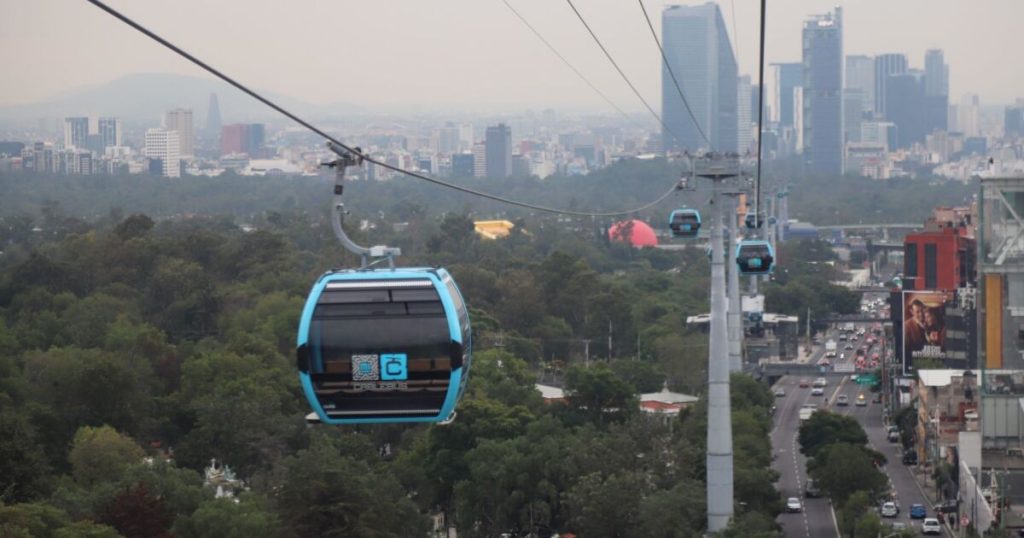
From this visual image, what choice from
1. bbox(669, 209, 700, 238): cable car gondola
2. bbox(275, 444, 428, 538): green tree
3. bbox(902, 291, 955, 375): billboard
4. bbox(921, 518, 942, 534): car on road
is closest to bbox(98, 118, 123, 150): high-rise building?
bbox(902, 291, 955, 375): billboard

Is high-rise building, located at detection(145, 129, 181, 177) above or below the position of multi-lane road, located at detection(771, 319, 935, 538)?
above

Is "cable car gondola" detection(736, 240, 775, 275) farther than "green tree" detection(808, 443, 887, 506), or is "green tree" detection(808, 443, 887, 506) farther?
Answer: "cable car gondola" detection(736, 240, 775, 275)

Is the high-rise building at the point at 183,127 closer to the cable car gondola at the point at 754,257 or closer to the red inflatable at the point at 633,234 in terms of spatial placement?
the red inflatable at the point at 633,234

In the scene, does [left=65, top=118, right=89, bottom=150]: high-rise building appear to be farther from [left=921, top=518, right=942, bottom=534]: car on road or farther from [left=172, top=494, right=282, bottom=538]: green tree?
[left=172, top=494, right=282, bottom=538]: green tree

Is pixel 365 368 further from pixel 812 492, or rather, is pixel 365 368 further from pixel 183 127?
pixel 183 127

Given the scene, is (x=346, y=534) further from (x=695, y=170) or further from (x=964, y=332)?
(x=964, y=332)

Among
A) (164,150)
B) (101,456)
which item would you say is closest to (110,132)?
(164,150)
